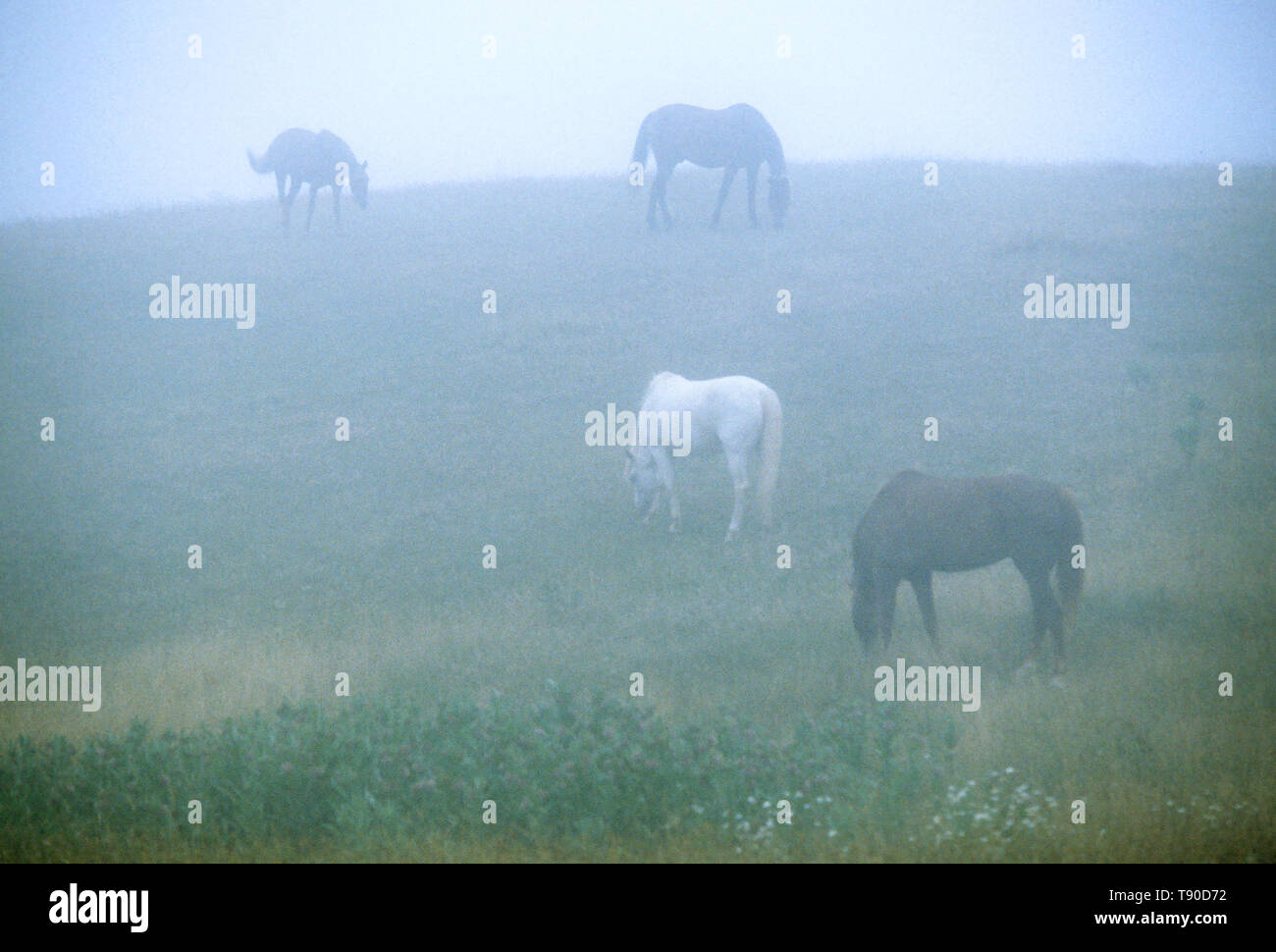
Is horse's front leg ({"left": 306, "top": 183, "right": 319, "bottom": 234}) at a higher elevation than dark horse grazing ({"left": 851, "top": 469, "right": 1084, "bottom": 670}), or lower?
higher

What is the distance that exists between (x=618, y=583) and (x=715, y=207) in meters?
6.62

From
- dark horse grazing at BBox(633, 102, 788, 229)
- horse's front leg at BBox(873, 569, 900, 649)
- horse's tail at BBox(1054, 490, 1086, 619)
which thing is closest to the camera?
horse's tail at BBox(1054, 490, 1086, 619)

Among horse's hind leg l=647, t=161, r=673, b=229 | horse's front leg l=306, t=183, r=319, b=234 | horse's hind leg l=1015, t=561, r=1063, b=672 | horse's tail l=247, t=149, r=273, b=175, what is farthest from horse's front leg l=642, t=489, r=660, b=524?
horse's front leg l=306, t=183, r=319, b=234

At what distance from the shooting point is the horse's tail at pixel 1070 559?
24.1 feet

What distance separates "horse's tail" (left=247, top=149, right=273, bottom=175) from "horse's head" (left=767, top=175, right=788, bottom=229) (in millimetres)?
5704

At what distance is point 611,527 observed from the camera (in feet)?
34.5

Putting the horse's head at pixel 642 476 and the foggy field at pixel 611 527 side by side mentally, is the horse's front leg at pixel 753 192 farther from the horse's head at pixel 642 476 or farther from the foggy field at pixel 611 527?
the horse's head at pixel 642 476

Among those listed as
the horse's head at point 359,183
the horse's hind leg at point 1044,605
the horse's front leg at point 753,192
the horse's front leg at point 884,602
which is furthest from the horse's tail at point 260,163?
the horse's hind leg at point 1044,605

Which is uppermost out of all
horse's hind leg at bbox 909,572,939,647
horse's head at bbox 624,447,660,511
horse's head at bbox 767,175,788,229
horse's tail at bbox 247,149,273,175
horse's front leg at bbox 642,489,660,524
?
horse's tail at bbox 247,149,273,175

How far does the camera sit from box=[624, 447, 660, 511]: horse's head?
423 inches

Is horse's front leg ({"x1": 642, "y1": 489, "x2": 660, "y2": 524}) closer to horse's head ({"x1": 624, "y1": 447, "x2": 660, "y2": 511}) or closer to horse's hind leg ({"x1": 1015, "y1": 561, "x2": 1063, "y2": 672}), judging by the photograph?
horse's head ({"x1": 624, "y1": 447, "x2": 660, "y2": 511})

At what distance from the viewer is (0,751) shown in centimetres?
706

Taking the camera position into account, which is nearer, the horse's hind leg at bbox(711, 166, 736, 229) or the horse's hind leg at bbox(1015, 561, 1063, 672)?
the horse's hind leg at bbox(1015, 561, 1063, 672)

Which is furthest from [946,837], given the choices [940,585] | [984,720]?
[940,585]
